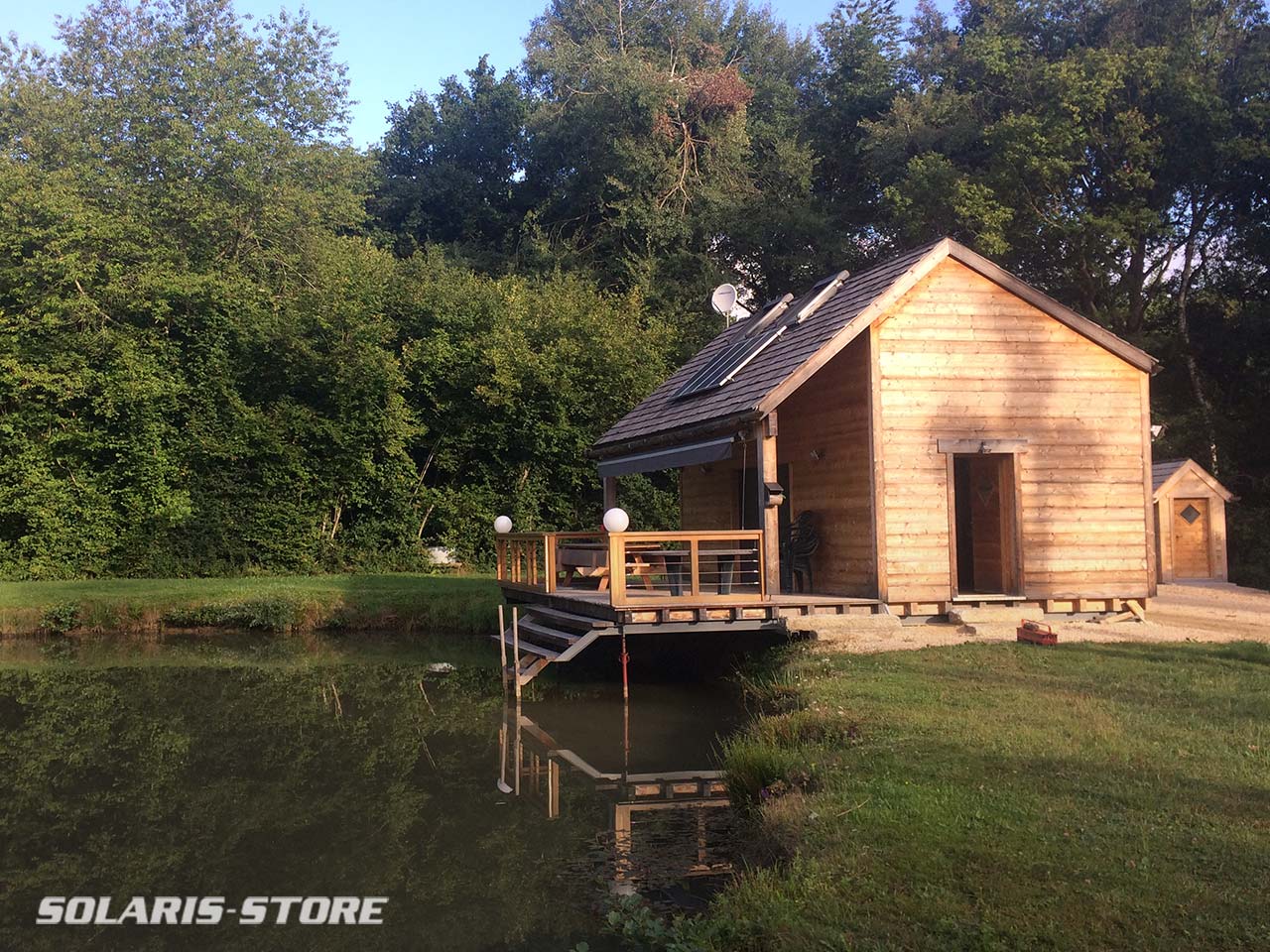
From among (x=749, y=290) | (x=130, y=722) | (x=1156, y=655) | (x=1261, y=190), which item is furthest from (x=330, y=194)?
(x=1156, y=655)

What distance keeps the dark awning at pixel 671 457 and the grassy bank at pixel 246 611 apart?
4.75 m

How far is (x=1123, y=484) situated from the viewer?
15.6 m

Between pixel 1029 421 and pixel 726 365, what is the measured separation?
15.7ft

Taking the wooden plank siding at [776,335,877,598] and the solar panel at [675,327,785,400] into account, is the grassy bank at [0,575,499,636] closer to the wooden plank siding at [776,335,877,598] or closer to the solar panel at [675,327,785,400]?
the solar panel at [675,327,785,400]

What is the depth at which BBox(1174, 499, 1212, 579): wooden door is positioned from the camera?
24391 millimetres

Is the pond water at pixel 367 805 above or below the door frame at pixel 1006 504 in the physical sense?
below

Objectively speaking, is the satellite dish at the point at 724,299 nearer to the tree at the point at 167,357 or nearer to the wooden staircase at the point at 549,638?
the wooden staircase at the point at 549,638

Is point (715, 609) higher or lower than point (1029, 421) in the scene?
lower

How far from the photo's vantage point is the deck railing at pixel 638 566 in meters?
14.0

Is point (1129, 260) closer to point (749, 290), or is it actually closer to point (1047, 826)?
point (749, 290)

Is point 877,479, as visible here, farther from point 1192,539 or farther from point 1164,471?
point 1192,539

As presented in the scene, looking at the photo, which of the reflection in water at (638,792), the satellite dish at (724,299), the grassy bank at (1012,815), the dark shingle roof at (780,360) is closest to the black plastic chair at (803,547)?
the dark shingle roof at (780,360)

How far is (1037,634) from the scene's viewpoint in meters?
13.3

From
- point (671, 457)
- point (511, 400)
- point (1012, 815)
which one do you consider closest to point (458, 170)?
point (511, 400)
